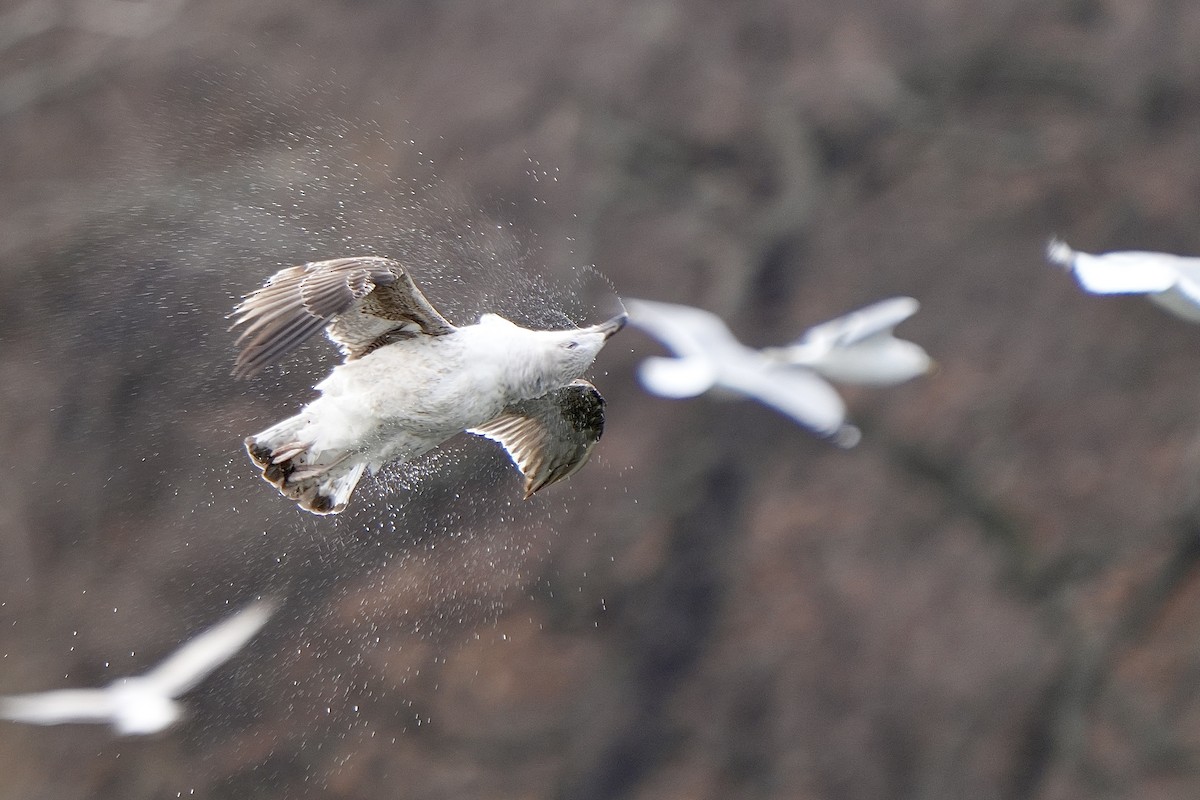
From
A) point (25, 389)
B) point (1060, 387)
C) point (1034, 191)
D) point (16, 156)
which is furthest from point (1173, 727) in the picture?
point (16, 156)

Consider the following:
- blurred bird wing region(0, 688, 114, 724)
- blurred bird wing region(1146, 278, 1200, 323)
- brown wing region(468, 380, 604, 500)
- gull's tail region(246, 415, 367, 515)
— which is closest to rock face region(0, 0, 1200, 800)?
blurred bird wing region(0, 688, 114, 724)

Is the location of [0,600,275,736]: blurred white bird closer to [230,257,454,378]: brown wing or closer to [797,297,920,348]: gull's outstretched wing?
[230,257,454,378]: brown wing

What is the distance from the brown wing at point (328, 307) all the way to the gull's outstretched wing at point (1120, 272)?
1040 millimetres

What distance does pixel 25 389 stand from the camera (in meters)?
2.32

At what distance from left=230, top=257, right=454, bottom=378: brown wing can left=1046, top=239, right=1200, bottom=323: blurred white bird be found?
1.04 m

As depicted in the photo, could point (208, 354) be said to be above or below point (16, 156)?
below

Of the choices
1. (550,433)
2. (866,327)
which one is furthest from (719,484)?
(550,433)

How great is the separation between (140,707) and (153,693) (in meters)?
0.03

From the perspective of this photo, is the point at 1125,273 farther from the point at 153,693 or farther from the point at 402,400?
the point at 153,693

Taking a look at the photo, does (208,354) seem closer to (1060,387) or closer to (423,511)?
(423,511)

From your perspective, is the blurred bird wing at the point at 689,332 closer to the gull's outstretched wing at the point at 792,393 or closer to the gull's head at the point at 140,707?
the gull's outstretched wing at the point at 792,393

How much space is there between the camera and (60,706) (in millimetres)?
2168

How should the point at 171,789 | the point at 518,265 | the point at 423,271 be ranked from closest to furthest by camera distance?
1. the point at 423,271
2. the point at 518,265
3. the point at 171,789

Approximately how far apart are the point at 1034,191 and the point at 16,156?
87.4 inches
